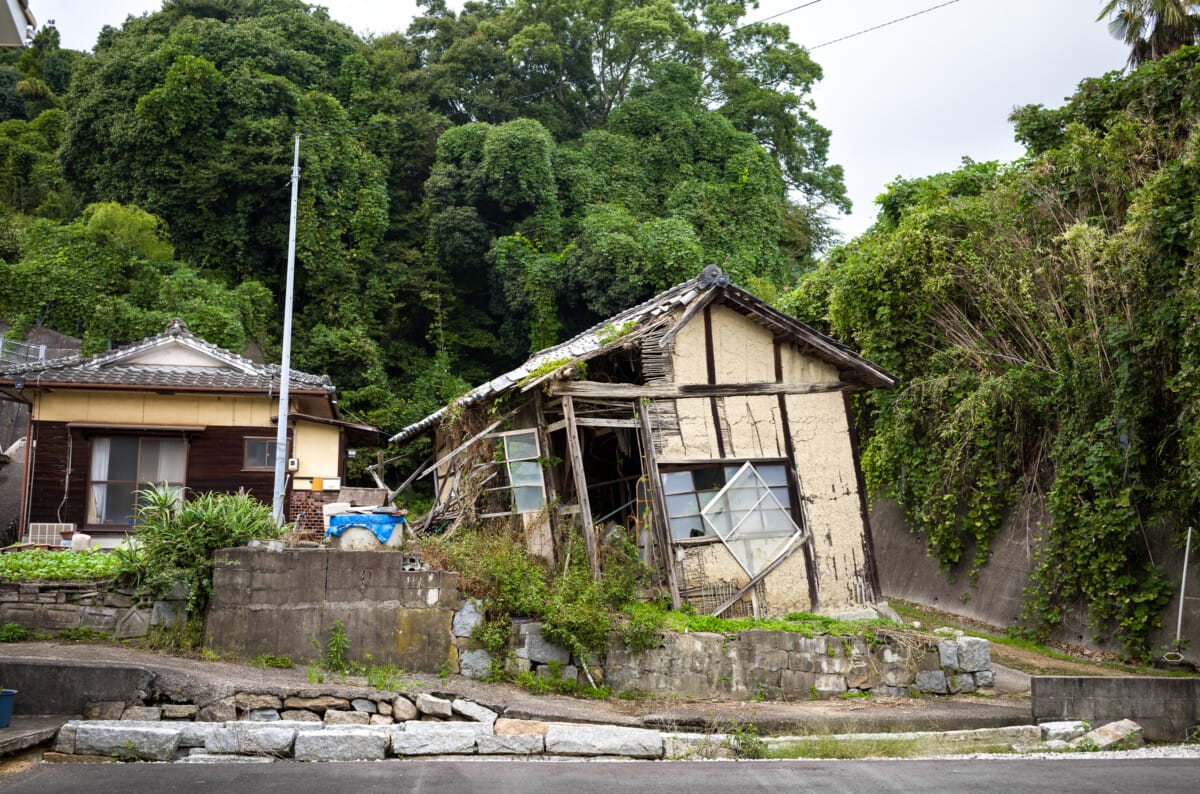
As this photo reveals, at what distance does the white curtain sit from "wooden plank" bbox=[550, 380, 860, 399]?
951cm

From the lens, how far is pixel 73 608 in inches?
462

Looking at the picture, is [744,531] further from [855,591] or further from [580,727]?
[580,727]

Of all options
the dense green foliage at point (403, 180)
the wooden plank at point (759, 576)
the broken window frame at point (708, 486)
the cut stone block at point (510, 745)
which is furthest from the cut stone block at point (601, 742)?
the dense green foliage at point (403, 180)

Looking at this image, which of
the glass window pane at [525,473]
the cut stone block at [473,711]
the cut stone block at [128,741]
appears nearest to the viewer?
the cut stone block at [128,741]

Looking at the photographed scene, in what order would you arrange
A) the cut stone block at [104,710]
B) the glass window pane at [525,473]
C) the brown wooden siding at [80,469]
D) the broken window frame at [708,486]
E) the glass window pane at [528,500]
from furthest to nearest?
the brown wooden siding at [80,469] → the glass window pane at [525,473] → the glass window pane at [528,500] → the broken window frame at [708,486] → the cut stone block at [104,710]

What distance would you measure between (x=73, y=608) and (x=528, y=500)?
6.27m

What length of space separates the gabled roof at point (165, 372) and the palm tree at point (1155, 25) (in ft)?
59.0

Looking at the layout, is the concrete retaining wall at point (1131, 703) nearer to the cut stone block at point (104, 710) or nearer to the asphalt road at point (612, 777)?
the asphalt road at point (612, 777)

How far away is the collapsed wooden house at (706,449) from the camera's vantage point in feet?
44.8

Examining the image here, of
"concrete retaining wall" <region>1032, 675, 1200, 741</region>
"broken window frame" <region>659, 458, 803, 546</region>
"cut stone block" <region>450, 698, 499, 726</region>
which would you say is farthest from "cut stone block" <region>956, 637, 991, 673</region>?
"cut stone block" <region>450, 698, 499, 726</region>

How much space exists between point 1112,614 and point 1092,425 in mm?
2982

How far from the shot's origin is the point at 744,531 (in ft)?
45.7

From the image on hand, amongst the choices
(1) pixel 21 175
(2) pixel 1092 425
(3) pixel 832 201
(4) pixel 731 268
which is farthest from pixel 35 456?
(3) pixel 832 201

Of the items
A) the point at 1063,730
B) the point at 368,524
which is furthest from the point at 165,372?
the point at 1063,730
